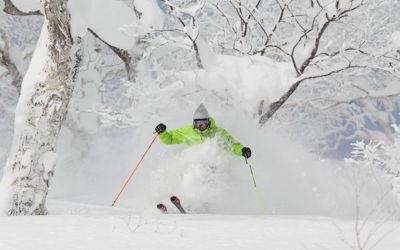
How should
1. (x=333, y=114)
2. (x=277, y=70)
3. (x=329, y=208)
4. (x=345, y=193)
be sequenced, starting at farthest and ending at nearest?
(x=333, y=114) < (x=345, y=193) < (x=329, y=208) < (x=277, y=70)

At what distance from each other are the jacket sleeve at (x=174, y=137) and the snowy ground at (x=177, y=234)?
331 cm

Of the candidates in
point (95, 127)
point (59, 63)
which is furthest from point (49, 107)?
point (95, 127)

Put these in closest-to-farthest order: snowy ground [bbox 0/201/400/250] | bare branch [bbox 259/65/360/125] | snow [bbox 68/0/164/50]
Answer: snowy ground [bbox 0/201/400/250], bare branch [bbox 259/65/360/125], snow [bbox 68/0/164/50]

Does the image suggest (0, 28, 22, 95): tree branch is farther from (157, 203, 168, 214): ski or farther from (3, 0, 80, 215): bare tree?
(157, 203, 168, 214): ski

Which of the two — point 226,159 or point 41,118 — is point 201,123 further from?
point 41,118

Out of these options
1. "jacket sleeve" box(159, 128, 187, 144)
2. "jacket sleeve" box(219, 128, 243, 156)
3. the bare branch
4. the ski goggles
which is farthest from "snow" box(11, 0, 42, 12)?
the bare branch

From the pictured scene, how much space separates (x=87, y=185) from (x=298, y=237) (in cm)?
995

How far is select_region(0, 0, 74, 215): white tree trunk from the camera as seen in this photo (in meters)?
5.54

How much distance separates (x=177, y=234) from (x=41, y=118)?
10.0ft

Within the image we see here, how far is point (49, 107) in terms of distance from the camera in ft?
18.7

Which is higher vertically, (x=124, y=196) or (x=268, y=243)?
(x=268, y=243)

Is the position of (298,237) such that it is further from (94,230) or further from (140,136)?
(140,136)

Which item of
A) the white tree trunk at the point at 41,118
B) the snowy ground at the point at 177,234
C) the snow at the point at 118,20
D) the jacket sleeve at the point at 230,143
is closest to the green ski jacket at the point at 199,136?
the jacket sleeve at the point at 230,143

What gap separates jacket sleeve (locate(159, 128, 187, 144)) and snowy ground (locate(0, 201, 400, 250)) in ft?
10.9
